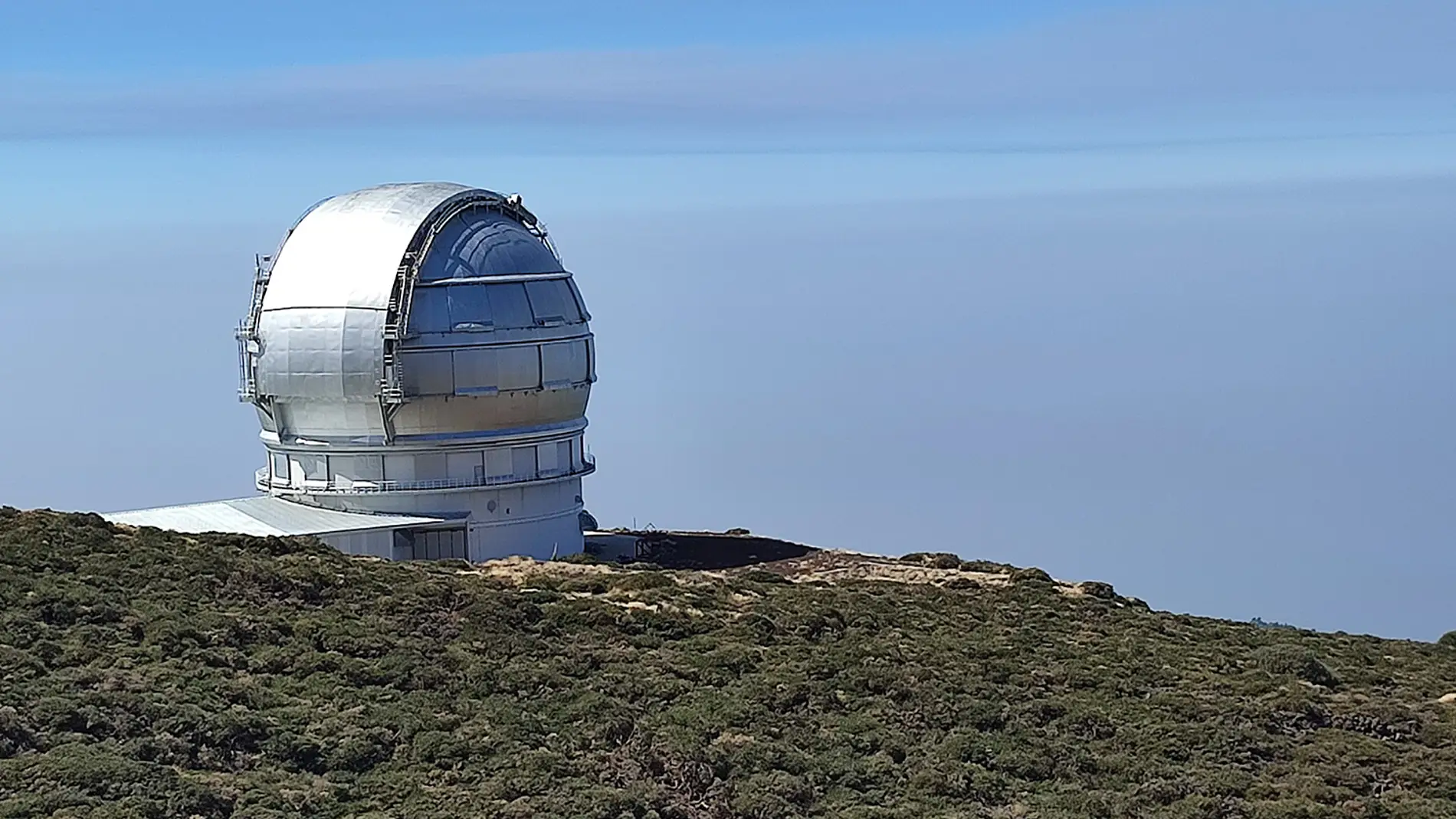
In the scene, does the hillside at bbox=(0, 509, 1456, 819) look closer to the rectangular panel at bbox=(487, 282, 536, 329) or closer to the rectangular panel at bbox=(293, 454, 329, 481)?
the rectangular panel at bbox=(293, 454, 329, 481)

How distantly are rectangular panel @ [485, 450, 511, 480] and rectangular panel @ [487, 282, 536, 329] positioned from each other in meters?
2.48

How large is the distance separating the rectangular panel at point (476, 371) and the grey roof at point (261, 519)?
8.64ft

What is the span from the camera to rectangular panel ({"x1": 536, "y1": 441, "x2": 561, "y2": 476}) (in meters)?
37.2

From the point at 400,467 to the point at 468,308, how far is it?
3342 mm

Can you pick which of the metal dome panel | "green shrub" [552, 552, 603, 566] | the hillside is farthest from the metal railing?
the hillside

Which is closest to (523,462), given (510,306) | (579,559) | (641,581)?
(510,306)

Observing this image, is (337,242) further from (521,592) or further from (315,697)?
(315,697)

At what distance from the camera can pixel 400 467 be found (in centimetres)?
3619

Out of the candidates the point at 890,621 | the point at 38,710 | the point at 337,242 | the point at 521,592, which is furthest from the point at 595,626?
the point at 337,242

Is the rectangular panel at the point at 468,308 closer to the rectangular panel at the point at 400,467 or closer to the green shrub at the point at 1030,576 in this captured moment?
the rectangular panel at the point at 400,467

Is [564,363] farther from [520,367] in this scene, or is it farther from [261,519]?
[261,519]

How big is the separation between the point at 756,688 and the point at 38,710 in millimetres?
8547

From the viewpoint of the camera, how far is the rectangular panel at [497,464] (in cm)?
3653

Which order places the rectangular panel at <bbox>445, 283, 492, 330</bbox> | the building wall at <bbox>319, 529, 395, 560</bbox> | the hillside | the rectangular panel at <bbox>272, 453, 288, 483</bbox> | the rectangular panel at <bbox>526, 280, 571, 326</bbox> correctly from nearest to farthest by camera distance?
the hillside < the building wall at <bbox>319, 529, 395, 560</bbox> < the rectangular panel at <bbox>445, 283, 492, 330</bbox> < the rectangular panel at <bbox>526, 280, 571, 326</bbox> < the rectangular panel at <bbox>272, 453, 288, 483</bbox>
